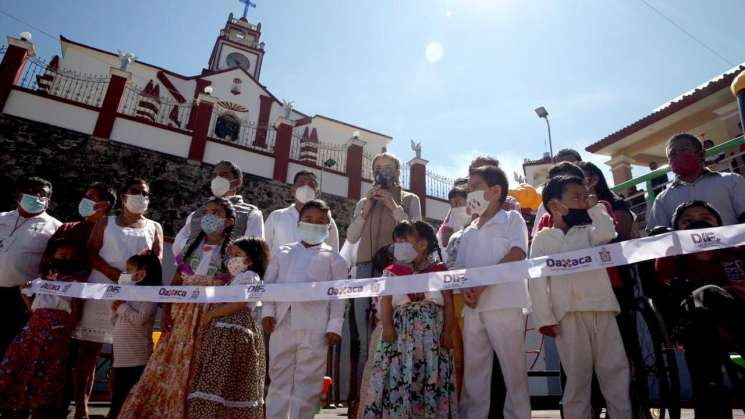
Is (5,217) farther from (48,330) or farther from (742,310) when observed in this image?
(742,310)

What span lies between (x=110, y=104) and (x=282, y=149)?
4.74m

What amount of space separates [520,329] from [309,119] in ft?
66.3

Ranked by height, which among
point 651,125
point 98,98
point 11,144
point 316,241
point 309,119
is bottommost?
point 316,241

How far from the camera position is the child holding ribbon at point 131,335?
3312mm

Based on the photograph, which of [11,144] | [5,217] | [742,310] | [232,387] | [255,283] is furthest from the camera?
[11,144]

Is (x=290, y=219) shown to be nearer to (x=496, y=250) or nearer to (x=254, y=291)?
(x=254, y=291)

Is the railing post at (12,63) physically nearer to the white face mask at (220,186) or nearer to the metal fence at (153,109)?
the metal fence at (153,109)

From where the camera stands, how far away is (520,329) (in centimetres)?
288

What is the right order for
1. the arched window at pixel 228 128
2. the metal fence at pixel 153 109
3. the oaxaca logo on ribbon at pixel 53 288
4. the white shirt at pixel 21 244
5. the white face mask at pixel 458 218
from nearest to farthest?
the oaxaca logo on ribbon at pixel 53 288, the white shirt at pixel 21 244, the white face mask at pixel 458 218, the metal fence at pixel 153 109, the arched window at pixel 228 128

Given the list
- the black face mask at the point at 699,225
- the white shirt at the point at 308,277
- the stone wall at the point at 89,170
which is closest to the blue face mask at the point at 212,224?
the white shirt at the point at 308,277

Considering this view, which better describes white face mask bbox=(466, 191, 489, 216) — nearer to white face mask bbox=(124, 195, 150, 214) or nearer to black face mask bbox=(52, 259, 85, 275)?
white face mask bbox=(124, 195, 150, 214)

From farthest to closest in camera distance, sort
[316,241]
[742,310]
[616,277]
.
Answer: [316,241] < [616,277] < [742,310]

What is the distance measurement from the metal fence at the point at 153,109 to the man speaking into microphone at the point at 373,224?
10.1 meters

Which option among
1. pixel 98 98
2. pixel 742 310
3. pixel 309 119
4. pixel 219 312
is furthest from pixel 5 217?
pixel 309 119
